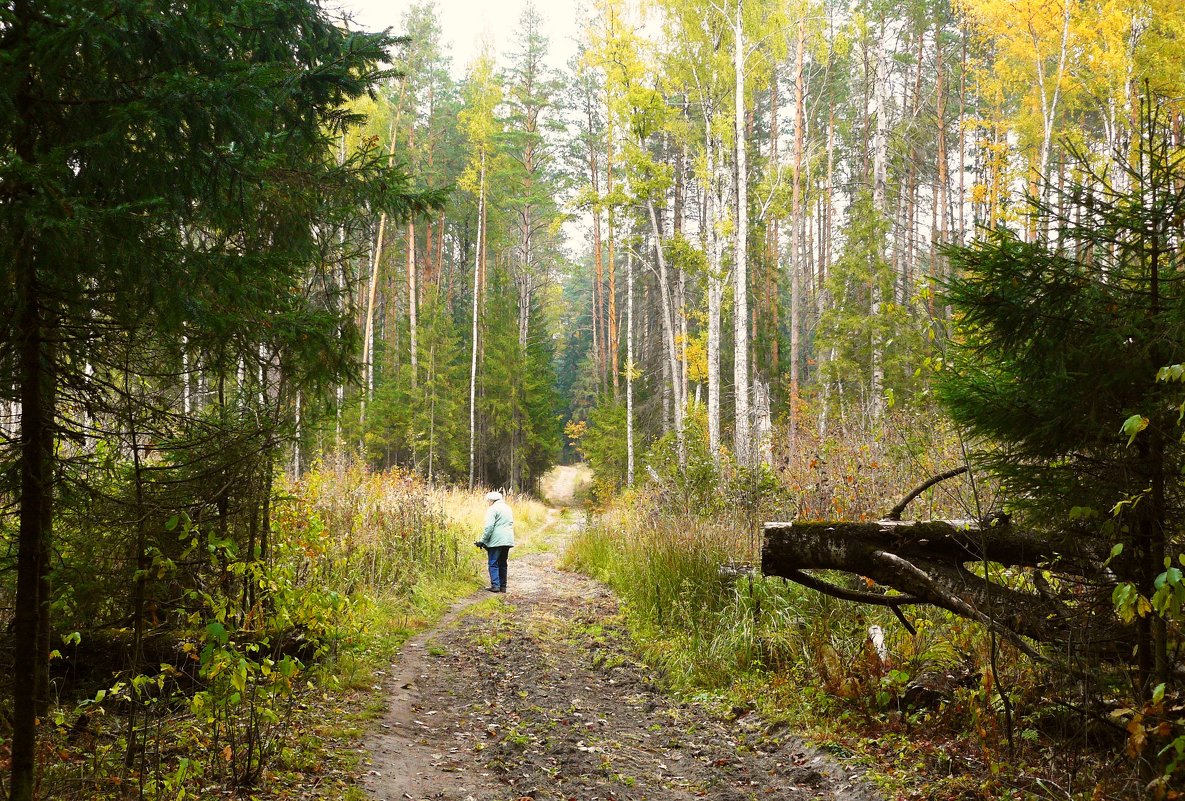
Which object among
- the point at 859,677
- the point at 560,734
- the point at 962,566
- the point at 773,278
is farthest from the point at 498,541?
the point at 773,278

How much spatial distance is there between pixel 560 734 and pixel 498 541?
547 cm

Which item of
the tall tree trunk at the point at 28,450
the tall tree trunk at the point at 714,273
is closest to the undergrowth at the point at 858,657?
the tall tree trunk at the point at 28,450

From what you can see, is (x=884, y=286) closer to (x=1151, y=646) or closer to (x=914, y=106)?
(x=914, y=106)

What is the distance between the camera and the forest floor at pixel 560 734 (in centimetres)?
418

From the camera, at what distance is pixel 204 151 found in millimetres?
2801

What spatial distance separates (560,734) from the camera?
5039 millimetres

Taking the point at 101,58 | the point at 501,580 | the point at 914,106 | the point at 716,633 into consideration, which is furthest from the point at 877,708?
the point at 914,106

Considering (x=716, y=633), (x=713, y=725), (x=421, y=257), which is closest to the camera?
(x=713, y=725)

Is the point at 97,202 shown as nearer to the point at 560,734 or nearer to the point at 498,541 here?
the point at 560,734

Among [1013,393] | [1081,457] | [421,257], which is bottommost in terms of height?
[1081,457]

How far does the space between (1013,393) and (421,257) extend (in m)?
28.7

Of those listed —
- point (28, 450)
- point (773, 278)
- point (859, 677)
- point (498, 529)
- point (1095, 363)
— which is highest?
point (773, 278)

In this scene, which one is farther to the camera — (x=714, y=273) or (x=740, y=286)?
(x=714, y=273)

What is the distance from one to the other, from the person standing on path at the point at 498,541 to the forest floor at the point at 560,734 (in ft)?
7.59
